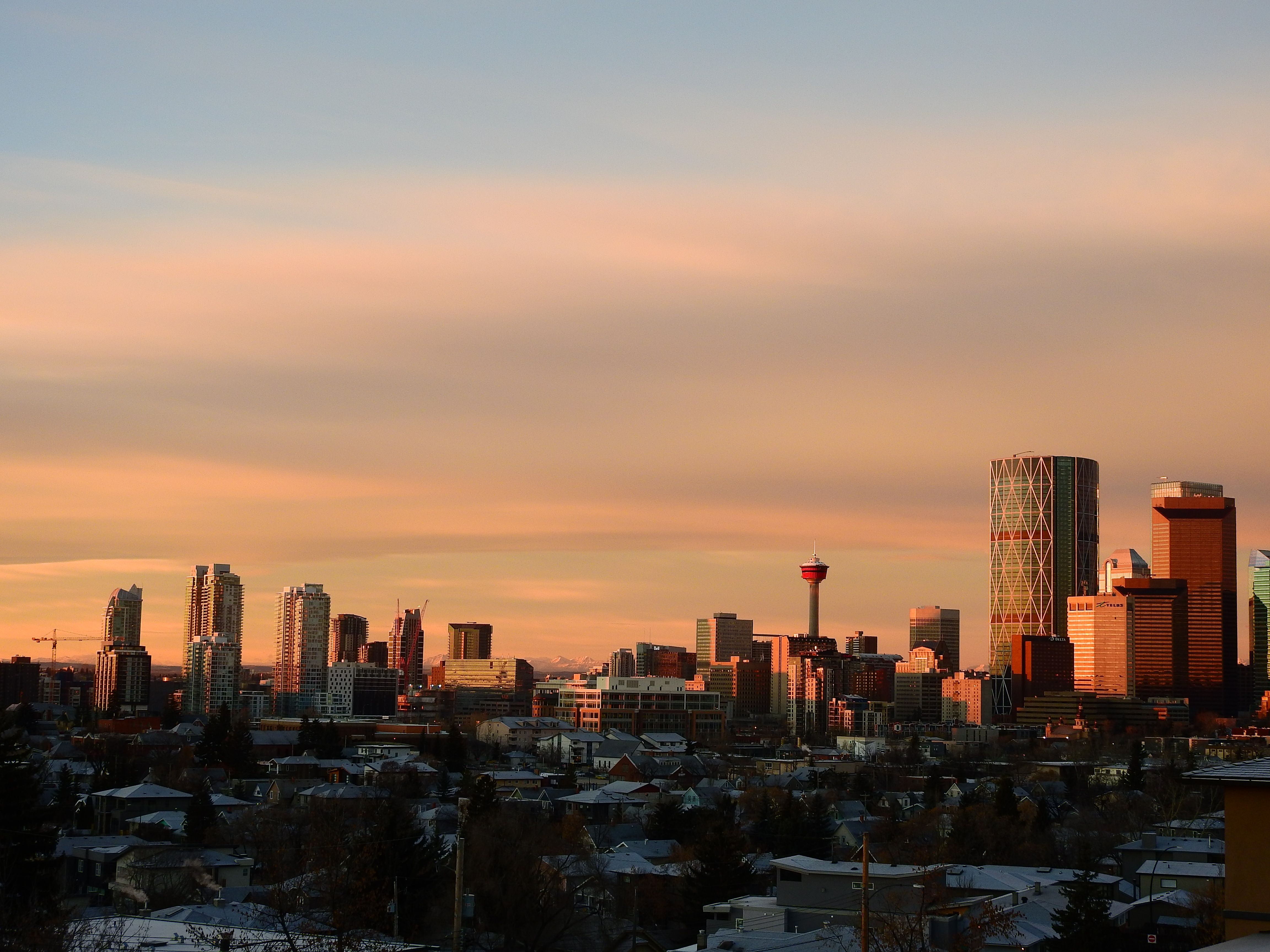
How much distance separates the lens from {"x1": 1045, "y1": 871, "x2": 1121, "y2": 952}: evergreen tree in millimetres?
46375

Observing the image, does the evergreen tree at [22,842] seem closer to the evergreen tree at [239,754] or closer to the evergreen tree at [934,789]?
the evergreen tree at [934,789]

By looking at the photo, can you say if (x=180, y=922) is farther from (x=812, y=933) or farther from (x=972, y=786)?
(x=972, y=786)

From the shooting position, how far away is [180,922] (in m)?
39.8

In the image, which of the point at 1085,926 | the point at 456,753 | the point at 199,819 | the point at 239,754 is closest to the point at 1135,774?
the point at 456,753

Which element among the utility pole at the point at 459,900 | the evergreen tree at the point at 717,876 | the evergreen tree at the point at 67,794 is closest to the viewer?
the utility pole at the point at 459,900

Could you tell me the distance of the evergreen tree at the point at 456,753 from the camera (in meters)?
138

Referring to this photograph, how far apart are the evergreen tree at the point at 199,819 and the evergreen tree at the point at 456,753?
46.5 m

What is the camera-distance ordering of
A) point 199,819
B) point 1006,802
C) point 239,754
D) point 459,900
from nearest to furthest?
point 459,900
point 199,819
point 1006,802
point 239,754

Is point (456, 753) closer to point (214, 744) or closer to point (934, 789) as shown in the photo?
point (214, 744)

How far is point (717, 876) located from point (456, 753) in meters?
82.1

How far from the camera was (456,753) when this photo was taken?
461ft

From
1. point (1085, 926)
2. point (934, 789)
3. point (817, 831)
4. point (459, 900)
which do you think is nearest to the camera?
point (459, 900)

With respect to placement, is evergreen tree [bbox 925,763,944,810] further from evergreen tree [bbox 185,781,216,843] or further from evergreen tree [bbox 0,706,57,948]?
evergreen tree [bbox 0,706,57,948]

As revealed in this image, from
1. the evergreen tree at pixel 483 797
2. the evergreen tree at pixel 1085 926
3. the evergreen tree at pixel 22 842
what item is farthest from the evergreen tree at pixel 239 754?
the evergreen tree at pixel 1085 926
